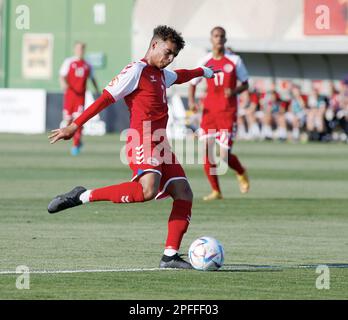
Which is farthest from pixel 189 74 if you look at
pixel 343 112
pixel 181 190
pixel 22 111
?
pixel 22 111

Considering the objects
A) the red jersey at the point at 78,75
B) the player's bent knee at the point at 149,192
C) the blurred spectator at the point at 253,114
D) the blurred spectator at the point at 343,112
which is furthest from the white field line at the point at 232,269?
the blurred spectator at the point at 253,114

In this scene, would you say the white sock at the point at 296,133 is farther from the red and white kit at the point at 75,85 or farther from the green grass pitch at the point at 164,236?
the green grass pitch at the point at 164,236

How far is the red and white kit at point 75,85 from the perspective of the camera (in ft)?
99.9

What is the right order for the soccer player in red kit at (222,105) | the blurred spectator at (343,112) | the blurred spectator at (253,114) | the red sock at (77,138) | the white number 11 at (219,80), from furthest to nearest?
the blurred spectator at (253,114)
the blurred spectator at (343,112)
the red sock at (77,138)
the white number 11 at (219,80)
the soccer player in red kit at (222,105)

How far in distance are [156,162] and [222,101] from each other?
868cm

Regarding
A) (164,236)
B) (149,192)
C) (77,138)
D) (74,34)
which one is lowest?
(164,236)

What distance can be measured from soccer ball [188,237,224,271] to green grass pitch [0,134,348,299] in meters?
0.10

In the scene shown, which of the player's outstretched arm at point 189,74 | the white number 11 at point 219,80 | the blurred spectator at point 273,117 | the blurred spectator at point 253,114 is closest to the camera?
the player's outstretched arm at point 189,74

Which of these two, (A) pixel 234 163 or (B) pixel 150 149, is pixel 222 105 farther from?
(B) pixel 150 149

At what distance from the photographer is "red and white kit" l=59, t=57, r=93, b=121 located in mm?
30438

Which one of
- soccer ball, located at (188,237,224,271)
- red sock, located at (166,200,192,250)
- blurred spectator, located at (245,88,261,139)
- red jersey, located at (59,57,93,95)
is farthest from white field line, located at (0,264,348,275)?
blurred spectator, located at (245,88,261,139)

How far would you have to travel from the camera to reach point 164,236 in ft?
45.0

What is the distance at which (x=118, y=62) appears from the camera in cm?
5388
